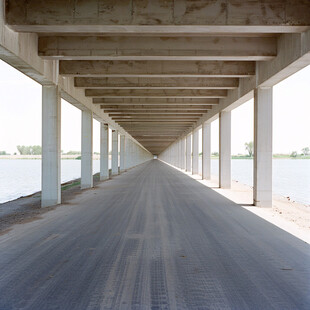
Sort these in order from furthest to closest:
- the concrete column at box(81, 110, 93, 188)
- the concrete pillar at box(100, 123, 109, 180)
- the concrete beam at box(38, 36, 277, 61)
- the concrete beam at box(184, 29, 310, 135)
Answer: the concrete pillar at box(100, 123, 109, 180)
the concrete column at box(81, 110, 93, 188)
the concrete beam at box(38, 36, 277, 61)
the concrete beam at box(184, 29, 310, 135)

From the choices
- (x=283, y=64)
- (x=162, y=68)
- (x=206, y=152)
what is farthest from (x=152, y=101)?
(x=283, y=64)

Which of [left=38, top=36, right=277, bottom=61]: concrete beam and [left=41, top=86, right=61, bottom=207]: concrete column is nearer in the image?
[left=38, top=36, right=277, bottom=61]: concrete beam

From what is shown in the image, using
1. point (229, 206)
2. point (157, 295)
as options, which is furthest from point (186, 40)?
point (157, 295)

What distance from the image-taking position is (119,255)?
6.45 meters

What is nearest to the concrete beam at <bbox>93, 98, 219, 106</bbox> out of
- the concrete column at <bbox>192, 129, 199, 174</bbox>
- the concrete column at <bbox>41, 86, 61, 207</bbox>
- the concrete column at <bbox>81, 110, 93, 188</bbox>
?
the concrete column at <bbox>81, 110, 93, 188</bbox>

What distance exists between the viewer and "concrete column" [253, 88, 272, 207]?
13482 mm

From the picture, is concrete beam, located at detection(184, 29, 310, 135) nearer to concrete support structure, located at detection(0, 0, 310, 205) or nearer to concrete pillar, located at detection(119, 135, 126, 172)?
concrete support structure, located at detection(0, 0, 310, 205)

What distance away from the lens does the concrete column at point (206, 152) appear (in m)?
28.9

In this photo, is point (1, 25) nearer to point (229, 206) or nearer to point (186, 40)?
point (186, 40)

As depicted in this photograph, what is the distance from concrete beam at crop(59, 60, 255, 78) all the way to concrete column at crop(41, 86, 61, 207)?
5.20 ft

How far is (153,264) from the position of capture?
19.4 feet

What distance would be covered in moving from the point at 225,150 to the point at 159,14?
14825mm

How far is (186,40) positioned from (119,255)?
778 centimetres

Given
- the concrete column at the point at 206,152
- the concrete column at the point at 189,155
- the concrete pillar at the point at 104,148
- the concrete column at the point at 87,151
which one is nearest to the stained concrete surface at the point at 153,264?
the concrete column at the point at 87,151
